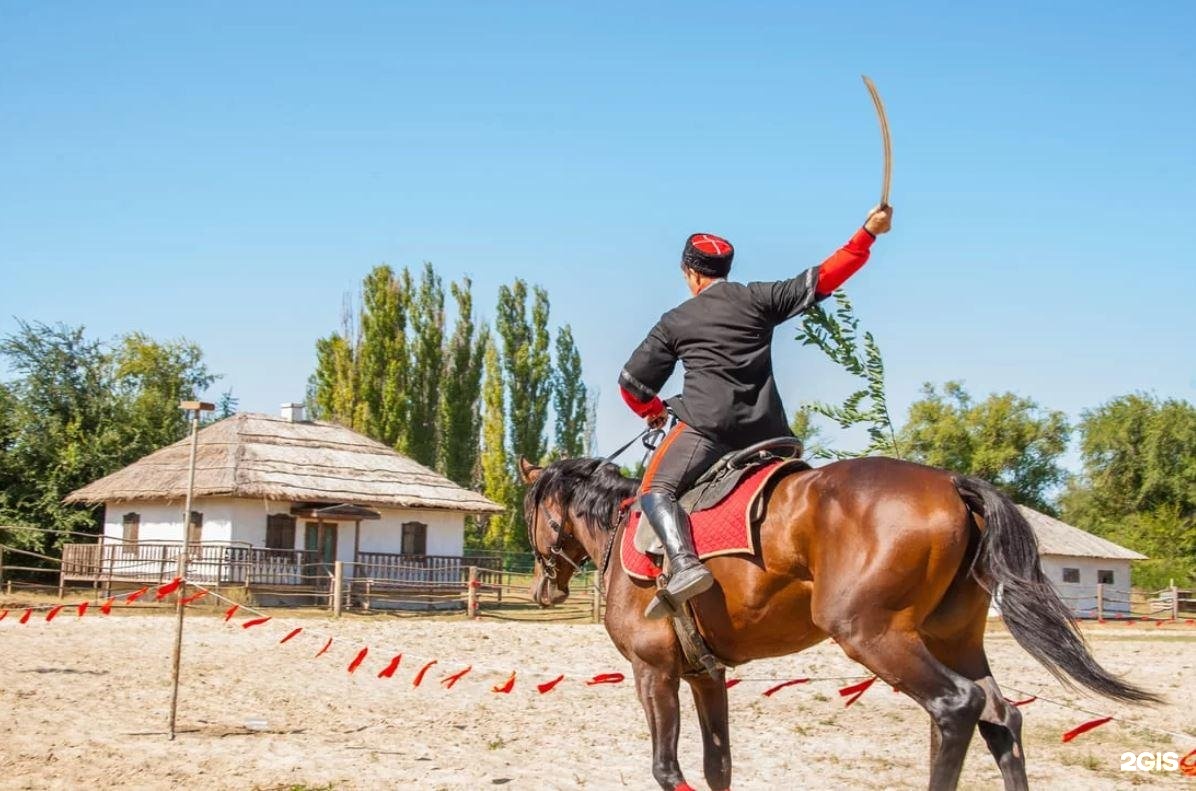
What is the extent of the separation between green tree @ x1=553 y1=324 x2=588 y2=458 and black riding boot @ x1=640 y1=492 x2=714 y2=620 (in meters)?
42.3

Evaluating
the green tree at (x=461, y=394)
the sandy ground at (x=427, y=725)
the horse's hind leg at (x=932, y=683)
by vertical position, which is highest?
the green tree at (x=461, y=394)

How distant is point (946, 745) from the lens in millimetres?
4633

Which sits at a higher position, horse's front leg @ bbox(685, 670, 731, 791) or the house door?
the house door

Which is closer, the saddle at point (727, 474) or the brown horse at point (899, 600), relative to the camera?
the brown horse at point (899, 600)

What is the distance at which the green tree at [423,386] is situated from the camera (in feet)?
146

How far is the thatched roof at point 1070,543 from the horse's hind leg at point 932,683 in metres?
Result: 34.7

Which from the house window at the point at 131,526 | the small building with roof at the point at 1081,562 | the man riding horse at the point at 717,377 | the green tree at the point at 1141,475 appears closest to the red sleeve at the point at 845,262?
the man riding horse at the point at 717,377

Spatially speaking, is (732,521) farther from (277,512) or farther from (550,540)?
(277,512)

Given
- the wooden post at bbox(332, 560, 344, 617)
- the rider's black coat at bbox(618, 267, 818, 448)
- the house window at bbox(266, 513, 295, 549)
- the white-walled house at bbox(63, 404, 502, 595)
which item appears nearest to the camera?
the rider's black coat at bbox(618, 267, 818, 448)

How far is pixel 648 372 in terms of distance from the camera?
5902 mm

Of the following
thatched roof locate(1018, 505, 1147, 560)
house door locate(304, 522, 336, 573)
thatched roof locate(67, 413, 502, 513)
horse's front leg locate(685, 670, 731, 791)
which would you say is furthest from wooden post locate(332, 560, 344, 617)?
thatched roof locate(1018, 505, 1147, 560)

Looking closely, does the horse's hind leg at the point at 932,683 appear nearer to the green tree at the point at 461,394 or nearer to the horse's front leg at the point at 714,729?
the horse's front leg at the point at 714,729

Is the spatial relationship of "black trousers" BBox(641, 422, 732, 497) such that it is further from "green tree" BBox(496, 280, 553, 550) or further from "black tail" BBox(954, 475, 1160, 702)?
"green tree" BBox(496, 280, 553, 550)

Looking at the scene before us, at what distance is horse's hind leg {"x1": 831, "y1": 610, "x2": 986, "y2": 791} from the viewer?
463cm
